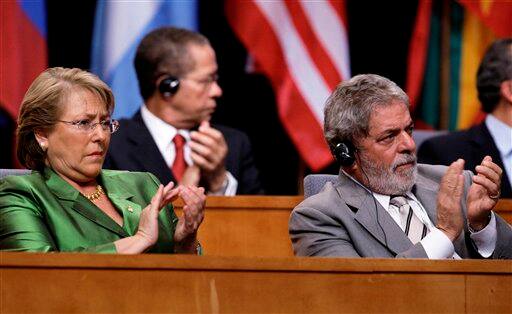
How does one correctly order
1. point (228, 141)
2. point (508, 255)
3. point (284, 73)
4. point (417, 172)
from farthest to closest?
point (284, 73) < point (228, 141) < point (417, 172) < point (508, 255)

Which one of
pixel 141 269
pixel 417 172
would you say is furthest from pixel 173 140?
pixel 141 269

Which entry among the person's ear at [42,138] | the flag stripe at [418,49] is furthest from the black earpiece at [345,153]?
the flag stripe at [418,49]

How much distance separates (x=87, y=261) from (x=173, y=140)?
2.44 m

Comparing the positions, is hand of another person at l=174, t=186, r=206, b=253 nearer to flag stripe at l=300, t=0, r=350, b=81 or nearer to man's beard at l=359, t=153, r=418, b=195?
man's beard at l=359, t=153, r=418, b=195

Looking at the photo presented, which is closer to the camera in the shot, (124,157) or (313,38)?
(124,157)

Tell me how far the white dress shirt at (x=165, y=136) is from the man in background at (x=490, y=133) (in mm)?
856

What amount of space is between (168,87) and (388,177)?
177 centimetres

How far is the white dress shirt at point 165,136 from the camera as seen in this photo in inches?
207

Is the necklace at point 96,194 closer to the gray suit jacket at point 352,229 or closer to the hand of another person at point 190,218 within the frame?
the hand of another person at point 190,218

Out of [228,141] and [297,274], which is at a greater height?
[297,274]

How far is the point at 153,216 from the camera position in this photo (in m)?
3.39

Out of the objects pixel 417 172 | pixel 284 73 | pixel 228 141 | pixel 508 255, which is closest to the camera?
pixel 508 255

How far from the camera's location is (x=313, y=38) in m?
5.95

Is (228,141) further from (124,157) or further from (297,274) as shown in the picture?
(297,274)
